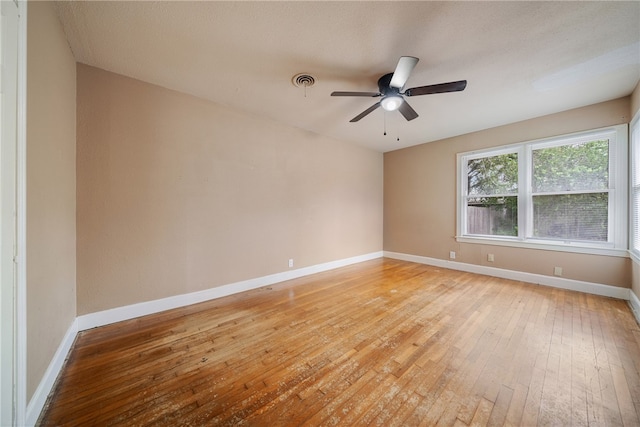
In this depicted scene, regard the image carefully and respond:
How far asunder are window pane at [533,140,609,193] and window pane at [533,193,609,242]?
0.48 feet

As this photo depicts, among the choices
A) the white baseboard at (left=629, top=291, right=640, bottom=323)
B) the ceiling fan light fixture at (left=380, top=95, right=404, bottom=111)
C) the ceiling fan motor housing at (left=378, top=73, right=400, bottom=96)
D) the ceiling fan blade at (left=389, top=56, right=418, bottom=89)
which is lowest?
the white baseboard at (left=629, top=291, right=640, bottom=323)

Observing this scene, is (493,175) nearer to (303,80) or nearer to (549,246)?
(549,246)

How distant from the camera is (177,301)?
263 cm

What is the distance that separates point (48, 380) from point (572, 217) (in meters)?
5.78

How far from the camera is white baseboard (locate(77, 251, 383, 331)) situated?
220 cm

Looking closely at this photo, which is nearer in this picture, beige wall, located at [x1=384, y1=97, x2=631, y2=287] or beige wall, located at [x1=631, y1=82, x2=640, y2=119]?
beige wall, located at [x1=631, y1=82, x2=640, y2=119]

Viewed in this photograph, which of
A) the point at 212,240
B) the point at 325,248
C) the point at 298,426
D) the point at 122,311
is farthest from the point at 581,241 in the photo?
the point at 122,311

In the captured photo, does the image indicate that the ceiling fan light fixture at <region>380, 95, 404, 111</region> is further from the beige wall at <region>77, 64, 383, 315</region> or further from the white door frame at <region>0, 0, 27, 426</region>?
the white door frame at <region>0, 0, 27, 426</region>

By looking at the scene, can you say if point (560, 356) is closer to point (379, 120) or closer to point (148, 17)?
point (379, 120)

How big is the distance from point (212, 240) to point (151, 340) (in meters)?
1.21

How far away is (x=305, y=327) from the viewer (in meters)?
2.21

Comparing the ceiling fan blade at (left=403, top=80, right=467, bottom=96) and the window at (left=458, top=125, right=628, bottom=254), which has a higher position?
the ceiling fan blade at (left=403, top=80, right=467, bottom=96)

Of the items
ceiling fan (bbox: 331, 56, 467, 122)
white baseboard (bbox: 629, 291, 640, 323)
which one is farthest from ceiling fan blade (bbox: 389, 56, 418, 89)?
white baseboard (bbox: 629, 291, 640, 323)

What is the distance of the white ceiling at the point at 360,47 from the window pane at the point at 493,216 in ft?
5.25
